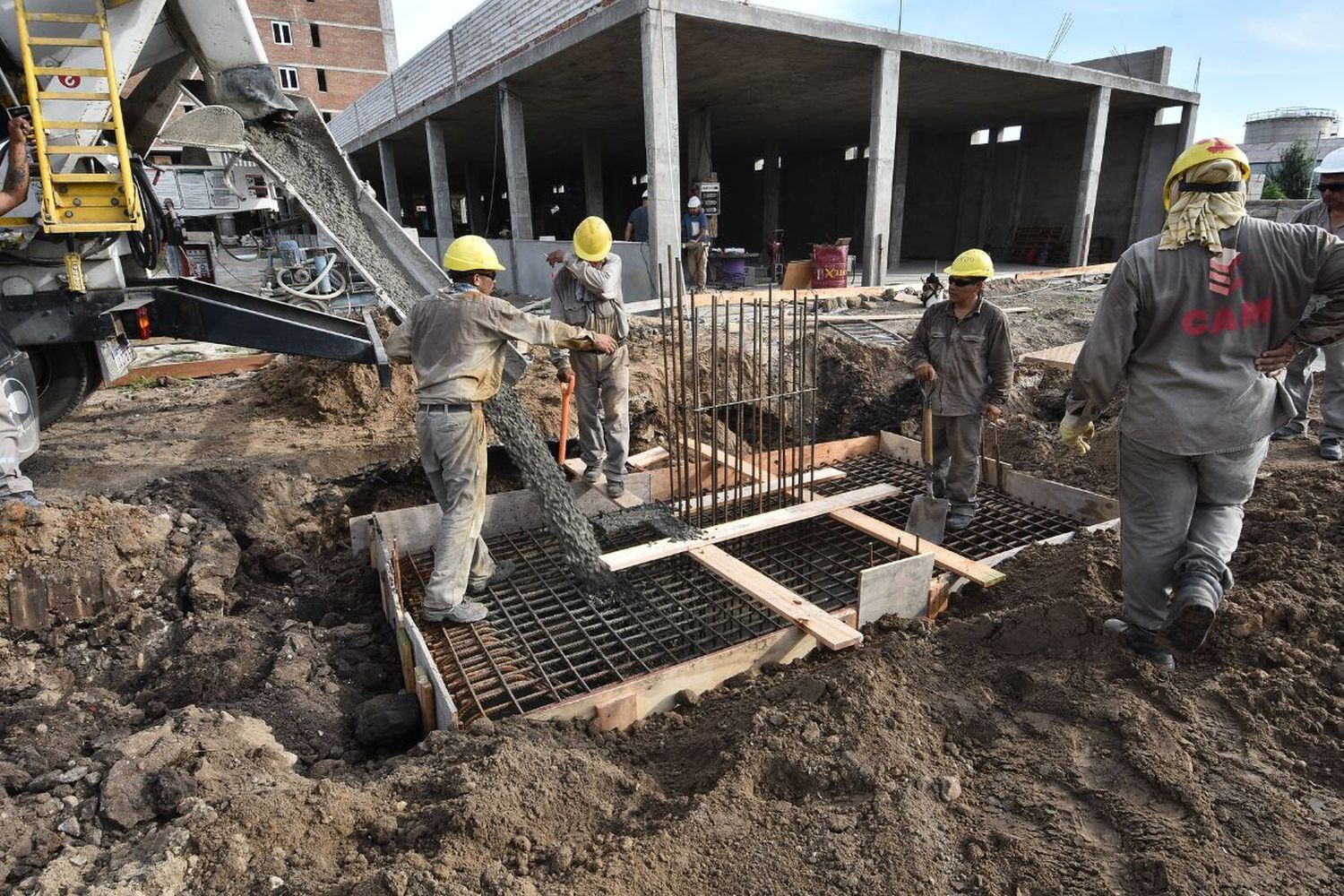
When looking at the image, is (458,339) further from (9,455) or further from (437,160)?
(437,160)

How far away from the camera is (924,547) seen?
3.94 metres

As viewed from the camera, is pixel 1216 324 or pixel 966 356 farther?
pixel 966 356

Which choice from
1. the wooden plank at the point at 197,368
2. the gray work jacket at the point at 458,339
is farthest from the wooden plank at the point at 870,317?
the wooden plank at the point at 197,368

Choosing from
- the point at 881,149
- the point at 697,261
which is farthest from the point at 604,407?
the point at 881,149

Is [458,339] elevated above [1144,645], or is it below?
above

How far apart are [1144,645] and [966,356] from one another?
1.78 metres

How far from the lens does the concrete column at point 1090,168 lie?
43.5 ft

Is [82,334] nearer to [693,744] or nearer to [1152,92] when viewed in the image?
[693,744]

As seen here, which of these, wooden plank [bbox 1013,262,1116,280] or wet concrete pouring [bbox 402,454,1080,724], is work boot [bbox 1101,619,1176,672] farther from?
wooden plank [bbox 1013,262,1116,280]

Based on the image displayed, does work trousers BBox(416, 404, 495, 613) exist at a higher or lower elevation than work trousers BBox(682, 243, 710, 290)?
lower

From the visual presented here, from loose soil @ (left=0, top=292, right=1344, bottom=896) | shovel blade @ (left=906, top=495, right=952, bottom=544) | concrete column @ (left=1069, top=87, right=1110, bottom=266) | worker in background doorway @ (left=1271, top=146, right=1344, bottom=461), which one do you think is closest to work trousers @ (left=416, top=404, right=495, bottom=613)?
loose soil @ (left=0, top=292, right=1344, bottom=896)

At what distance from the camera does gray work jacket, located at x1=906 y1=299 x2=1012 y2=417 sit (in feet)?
13.1

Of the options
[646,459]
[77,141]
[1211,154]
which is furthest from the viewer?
[646,459]

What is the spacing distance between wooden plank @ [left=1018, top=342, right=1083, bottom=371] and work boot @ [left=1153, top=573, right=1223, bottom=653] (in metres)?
4.27
